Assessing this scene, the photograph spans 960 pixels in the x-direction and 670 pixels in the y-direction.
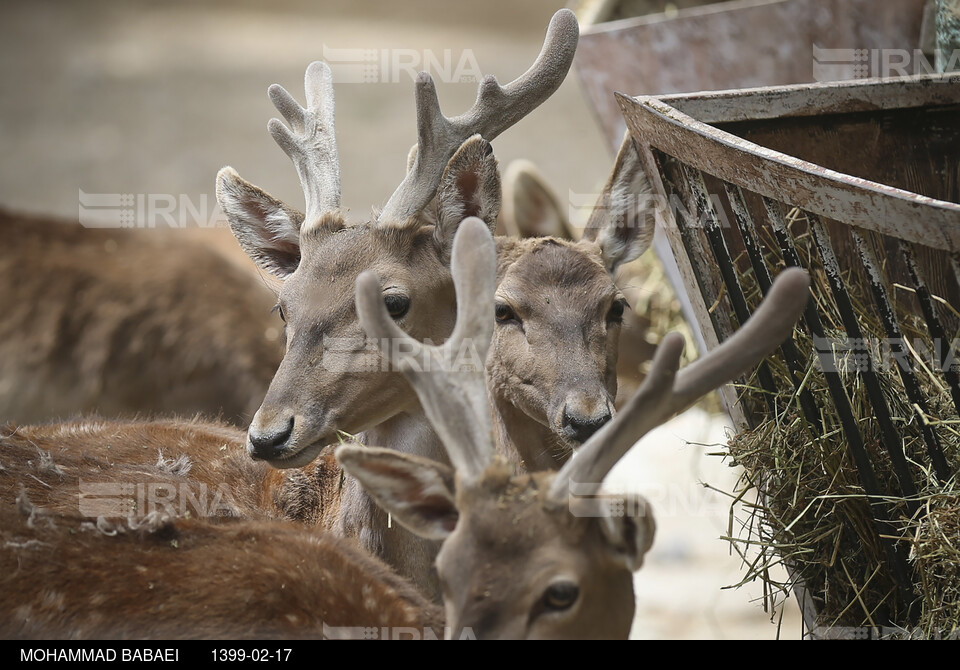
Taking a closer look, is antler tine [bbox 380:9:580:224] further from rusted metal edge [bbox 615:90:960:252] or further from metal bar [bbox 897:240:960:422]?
metal bar [bbox 897:240:960:422]

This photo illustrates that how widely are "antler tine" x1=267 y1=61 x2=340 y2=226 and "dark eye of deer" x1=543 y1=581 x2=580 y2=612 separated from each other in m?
1.76

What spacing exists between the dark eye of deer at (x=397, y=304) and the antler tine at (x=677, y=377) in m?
1.12

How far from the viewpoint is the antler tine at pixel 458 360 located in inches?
99.0

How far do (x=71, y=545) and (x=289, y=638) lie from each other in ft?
2.11

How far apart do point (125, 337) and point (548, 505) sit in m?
4.93

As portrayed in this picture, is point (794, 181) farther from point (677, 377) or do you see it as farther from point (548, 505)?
point (548, 505)

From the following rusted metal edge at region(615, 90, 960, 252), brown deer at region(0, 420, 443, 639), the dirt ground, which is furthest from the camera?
the dirt ground

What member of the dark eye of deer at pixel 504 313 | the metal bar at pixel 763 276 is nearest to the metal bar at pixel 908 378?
the metal bar at pixel 763 276

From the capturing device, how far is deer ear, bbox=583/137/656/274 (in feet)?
12.9

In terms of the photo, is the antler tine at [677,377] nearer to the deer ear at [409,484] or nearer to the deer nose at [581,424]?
the deer ear at [409,484]

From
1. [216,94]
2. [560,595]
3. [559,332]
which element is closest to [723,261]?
[559,332]

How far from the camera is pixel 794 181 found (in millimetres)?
2895

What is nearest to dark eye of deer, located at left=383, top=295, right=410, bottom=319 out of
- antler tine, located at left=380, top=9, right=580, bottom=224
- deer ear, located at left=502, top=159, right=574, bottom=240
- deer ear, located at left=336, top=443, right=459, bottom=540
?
antler tine, located at left=380, top=9, right=580, bottom=224

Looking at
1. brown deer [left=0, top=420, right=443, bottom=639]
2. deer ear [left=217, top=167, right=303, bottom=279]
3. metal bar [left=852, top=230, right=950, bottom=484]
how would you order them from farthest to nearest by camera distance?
deer ear [left=217, top=167, right=303, bottom=279]
metal bar [left=852, top=230, right=950, bottom=484]
brown deer [left=0, top=420, right=443, bottom=639]
